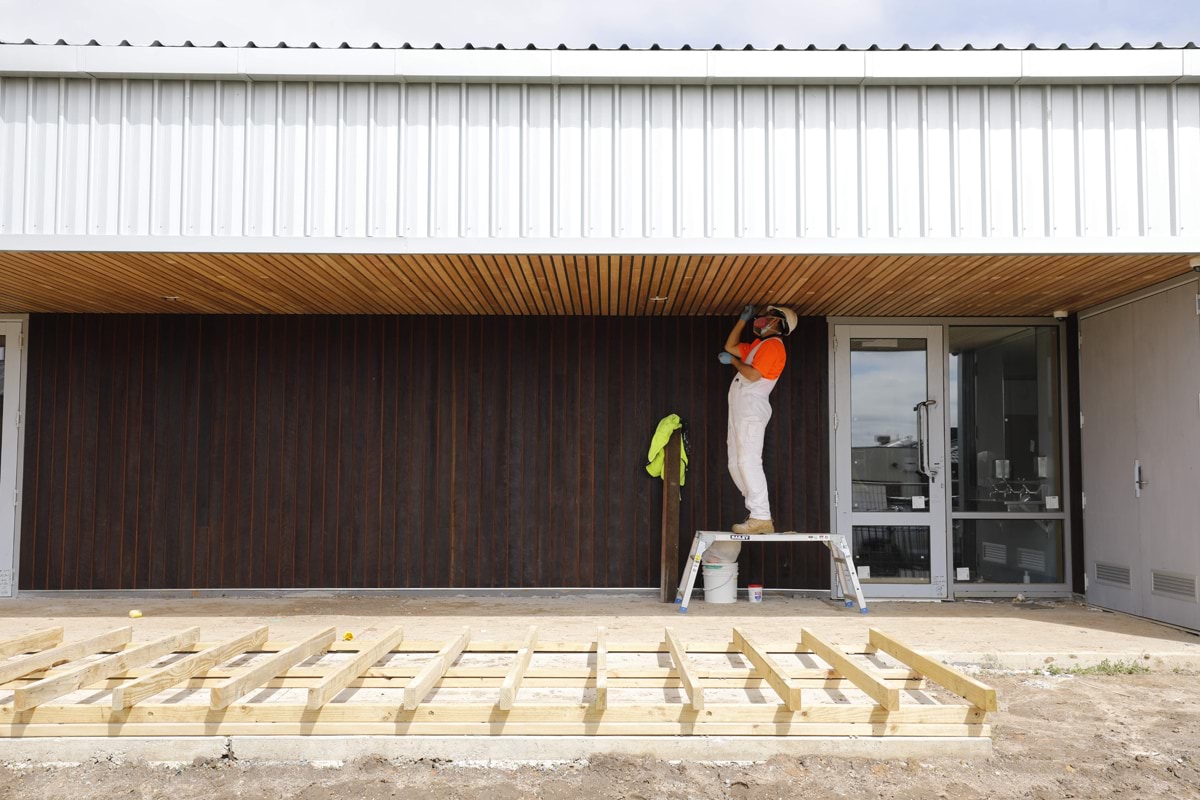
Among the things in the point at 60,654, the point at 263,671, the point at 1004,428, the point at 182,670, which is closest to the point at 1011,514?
the point at 1004,428

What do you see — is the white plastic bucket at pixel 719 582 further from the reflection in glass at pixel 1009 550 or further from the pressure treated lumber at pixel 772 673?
the pressure treated lumber at pixel 772 673

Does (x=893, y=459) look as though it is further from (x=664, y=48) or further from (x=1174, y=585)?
(x=664, y=48)

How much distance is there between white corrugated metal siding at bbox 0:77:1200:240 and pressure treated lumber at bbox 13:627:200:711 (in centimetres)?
262

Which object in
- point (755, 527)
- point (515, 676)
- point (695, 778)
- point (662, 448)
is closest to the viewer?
point (695, 778)

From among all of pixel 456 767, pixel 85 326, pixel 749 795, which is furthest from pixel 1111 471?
pixel 85 326

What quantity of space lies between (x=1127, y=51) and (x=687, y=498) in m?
4.72

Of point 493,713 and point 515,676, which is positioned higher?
point 515,676

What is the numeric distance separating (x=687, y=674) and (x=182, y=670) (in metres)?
2.42

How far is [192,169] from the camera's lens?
5.98 m

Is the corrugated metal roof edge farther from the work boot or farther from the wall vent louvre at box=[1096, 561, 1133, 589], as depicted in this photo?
the wall vent louvre at box=[1096, 561, 1133, 589]

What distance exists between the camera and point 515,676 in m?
4.12

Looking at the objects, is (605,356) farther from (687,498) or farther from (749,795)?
(749,795)

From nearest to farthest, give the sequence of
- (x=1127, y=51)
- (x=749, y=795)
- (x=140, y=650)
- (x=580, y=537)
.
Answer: (x=749, y=795) < (x=140, y=650) < (x=1127, y=51) < (x=580, y=537)

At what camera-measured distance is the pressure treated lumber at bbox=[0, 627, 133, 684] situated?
4.39 meters
